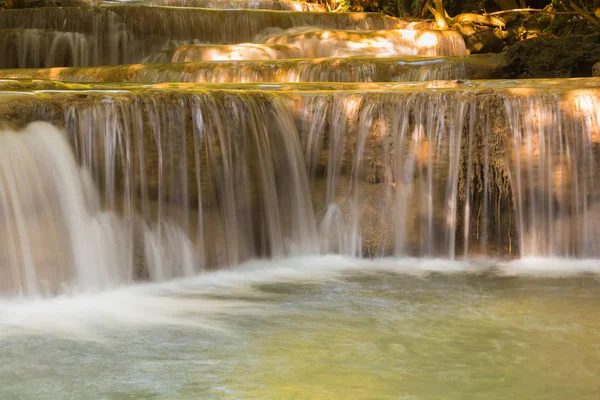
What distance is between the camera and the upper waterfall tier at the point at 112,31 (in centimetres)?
1255

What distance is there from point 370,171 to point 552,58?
4076 millimetres

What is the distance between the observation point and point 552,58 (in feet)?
32.3

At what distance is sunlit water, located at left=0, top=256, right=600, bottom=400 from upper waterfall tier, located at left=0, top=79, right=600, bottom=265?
564mm

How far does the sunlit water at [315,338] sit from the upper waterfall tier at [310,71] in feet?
13.2

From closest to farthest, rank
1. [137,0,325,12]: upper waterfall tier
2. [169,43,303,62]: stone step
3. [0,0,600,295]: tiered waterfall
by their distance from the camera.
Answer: [0,0,600,295]: tiered waterfall → [169,43,303,62]: stone step → [137,0,325,12]: upper waterfall tier

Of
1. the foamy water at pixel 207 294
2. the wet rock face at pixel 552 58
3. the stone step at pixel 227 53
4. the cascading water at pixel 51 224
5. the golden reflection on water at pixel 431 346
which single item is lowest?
the golden reflection on water at pixel 431 346

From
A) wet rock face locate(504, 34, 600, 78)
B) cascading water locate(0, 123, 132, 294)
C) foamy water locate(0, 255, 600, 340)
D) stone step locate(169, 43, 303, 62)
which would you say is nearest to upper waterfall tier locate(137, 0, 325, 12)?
stone step locate(169, 43, 303, 62)

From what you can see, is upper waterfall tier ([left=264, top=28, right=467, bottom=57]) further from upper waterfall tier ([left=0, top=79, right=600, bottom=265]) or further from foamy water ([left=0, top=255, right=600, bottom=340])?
foamy water ([left=0, top=255, right=600, bottom=340])

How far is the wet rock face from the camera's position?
9.80 metres

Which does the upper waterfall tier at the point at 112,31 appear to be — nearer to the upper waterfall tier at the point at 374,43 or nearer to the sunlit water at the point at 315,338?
the upper waterfall tier at the point at 374,43

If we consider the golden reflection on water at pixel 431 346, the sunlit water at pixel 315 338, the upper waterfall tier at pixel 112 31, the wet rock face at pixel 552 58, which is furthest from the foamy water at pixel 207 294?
the upper waterfall tier at pixel 112 31

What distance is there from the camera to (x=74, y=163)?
5586 millimetres

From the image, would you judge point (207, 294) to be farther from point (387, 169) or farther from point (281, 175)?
point (387, 169)

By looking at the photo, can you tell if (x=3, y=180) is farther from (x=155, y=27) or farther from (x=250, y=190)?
(x=155, y=27)
